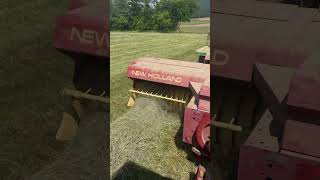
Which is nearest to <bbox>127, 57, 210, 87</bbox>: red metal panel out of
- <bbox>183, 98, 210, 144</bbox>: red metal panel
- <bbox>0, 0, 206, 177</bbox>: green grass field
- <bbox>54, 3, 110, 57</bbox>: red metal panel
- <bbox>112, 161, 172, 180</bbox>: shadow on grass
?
<bbox>183, 98, 210, 144</bbox>: red metal panel

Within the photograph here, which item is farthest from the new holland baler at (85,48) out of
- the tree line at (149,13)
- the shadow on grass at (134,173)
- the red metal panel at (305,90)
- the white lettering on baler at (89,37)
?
the red metal panel at (305,90)

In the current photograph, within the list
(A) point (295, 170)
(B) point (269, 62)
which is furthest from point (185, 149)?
(B) point (269, 62)

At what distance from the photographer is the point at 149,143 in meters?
1.48

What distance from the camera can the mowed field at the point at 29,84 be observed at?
1277 millimetres

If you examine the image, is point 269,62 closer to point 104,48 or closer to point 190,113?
point 104,48

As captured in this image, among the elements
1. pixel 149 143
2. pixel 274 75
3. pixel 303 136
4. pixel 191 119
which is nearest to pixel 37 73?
pixel 149 143

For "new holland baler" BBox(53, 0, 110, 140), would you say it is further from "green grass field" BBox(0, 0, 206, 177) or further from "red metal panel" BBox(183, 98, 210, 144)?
"red metal panel" BBox(183, 98, 210, 144)

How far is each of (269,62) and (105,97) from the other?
21.5 inches

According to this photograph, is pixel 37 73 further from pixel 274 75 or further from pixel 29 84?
pixel 274 75

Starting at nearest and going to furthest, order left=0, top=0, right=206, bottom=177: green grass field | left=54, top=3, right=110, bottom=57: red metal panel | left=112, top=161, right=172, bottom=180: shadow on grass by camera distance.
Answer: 1. left=0, top=0, right=206, bottom=177: green grass field
2. left=54, top=3, right=110, bottom=57: red metal panel
3. left=112, top=161, right=172, bottom=180: shadow on grass

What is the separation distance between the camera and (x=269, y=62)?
108 centimetres

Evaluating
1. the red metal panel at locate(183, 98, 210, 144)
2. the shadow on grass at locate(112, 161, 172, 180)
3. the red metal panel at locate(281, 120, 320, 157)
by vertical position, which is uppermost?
the red metal panel at locate(281, 120, 320, 157)

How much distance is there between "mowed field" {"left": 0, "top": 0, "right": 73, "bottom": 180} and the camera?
4.19 ft

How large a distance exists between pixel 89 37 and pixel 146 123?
572 mm
